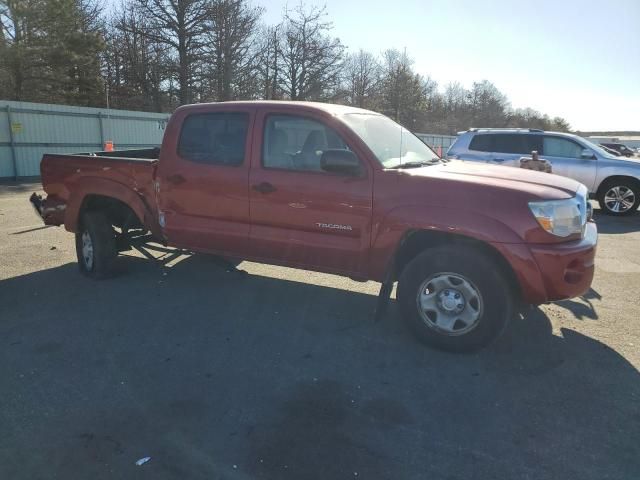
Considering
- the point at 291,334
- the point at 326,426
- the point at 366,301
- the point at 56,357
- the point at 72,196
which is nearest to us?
the point at 326,426

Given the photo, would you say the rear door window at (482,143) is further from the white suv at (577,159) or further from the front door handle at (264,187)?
the front door handle at (264,187)

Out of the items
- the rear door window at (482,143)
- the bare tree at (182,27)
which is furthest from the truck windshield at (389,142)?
the bare tree at (182,27)

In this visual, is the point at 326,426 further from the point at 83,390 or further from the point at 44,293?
the point at 44,293

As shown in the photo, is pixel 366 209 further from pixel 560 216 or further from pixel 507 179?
pixel 560 216

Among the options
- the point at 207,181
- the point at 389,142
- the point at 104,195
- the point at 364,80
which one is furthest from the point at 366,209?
the point at 364,80

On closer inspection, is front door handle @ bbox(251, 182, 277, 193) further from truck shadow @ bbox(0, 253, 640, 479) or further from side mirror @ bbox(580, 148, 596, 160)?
side mirror @ bbox(580, 148, 596, 160)

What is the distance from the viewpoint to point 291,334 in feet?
13.5

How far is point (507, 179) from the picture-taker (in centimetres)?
375

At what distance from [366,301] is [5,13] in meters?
24.9

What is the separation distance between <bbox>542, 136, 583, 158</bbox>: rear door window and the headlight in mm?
8092

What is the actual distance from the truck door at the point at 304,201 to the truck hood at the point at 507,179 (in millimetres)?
598

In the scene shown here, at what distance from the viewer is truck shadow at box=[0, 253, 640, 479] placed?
2.51 m

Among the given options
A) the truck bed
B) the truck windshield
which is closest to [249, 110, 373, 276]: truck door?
the truck windshield

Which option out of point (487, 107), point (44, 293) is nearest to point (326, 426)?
point (44, 293)
